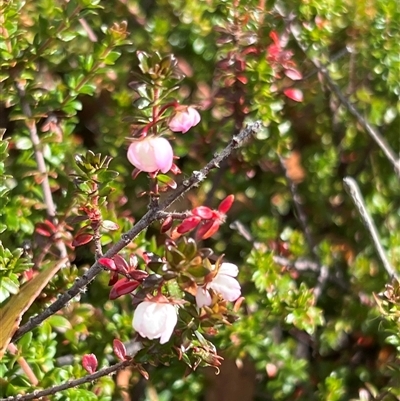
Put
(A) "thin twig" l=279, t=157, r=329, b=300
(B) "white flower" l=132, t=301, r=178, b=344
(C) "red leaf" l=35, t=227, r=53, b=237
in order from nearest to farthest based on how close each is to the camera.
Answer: (B) "white flower" l=132, t=301, r=178, b=344 < (C) "red leaf" l=35, t=227, r=53, b=237 < (A) "thin twig" l=279, t=157, r=329, b=300

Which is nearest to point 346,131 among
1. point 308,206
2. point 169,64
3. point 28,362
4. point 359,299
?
point 308,206

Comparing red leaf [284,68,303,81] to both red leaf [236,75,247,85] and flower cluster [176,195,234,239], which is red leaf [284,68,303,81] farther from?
flower cluster [176,195,234,239]

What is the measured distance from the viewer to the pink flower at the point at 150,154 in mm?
768

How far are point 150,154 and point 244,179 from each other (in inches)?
28.9

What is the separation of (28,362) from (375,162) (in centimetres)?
→ 97

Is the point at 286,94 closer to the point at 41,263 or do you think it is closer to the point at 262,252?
the point at 262,252

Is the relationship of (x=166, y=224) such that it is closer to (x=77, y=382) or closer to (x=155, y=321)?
(x=155, y=321)

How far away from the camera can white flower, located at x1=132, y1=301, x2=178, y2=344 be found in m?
0.74

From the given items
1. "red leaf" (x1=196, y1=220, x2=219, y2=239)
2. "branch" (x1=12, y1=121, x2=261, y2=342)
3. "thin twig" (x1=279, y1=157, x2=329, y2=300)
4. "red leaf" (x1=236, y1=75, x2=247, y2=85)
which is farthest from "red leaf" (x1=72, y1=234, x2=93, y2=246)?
"thin twig" (x1=279, y1=157, x2=329, y2=300)

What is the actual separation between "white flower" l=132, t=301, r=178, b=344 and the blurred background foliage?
0.29m

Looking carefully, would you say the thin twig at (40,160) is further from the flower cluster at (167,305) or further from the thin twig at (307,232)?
the thin twig at (307,232)

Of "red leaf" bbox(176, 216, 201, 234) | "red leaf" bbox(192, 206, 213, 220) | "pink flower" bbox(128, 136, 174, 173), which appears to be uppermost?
"pink flower" bbox(128, 136, 174, 173)

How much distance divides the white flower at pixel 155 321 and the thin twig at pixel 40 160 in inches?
15.7

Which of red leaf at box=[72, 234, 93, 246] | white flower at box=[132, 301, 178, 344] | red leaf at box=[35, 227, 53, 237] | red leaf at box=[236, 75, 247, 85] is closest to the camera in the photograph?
white flower at box=[132, 301, 178, 344]
